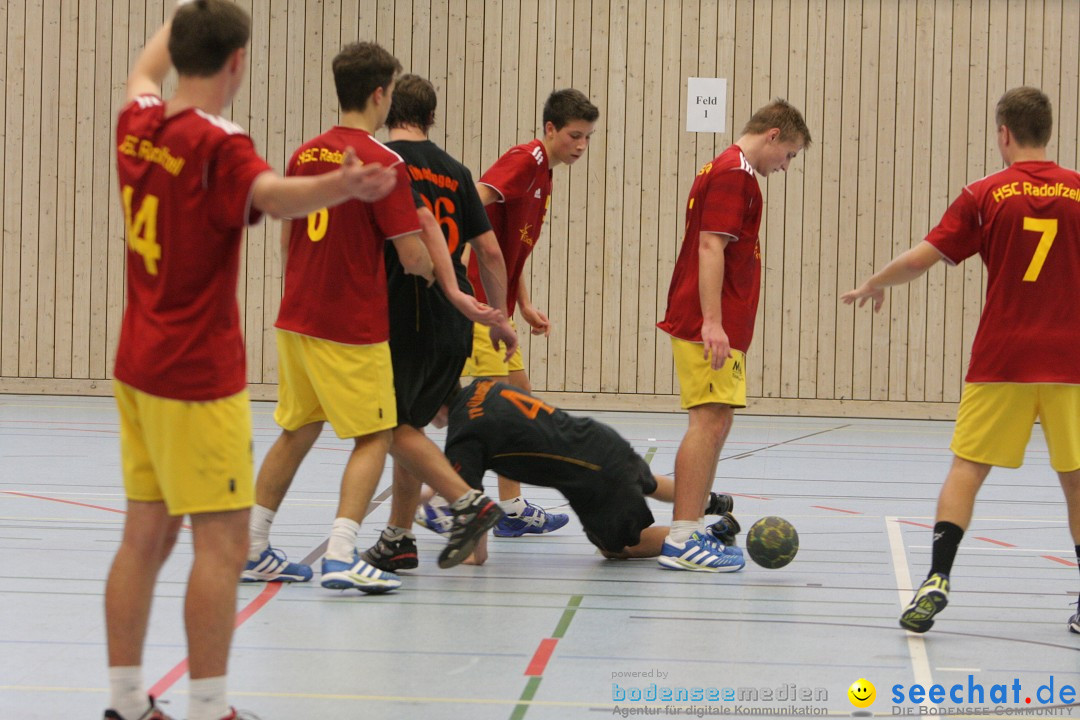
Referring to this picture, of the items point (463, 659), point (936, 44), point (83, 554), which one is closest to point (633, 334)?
point (936, 44)

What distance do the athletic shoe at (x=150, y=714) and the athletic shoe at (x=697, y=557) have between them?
2.27 metres

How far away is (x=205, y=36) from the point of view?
2.47 meters

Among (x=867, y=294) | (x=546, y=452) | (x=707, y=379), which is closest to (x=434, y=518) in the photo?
(x=546, y=452)

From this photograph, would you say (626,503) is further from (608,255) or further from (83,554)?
(608,255)

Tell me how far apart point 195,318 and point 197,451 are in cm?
27

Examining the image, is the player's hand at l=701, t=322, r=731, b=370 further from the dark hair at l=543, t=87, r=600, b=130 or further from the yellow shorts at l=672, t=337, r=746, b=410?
the dark hair at l=543, t=87, r=600, b=130

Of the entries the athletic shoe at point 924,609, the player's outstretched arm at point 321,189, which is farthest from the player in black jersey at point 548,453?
the player's outstretched arm at point 321,189

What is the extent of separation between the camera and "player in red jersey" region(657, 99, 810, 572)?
4512 millimetres

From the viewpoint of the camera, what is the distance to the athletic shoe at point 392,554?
4.39 metres

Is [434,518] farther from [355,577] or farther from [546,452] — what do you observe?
[355,577]

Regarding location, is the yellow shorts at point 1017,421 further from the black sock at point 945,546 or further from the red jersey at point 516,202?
the red jersey at point 516,202

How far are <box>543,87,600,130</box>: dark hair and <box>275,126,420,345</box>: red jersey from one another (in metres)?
1.37

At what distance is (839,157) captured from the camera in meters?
10.0

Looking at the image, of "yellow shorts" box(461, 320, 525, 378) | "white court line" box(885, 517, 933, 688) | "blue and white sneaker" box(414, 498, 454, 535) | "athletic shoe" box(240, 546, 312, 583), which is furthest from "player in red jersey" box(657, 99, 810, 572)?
"athletic shoe" box(240, 546, 312, 583)
